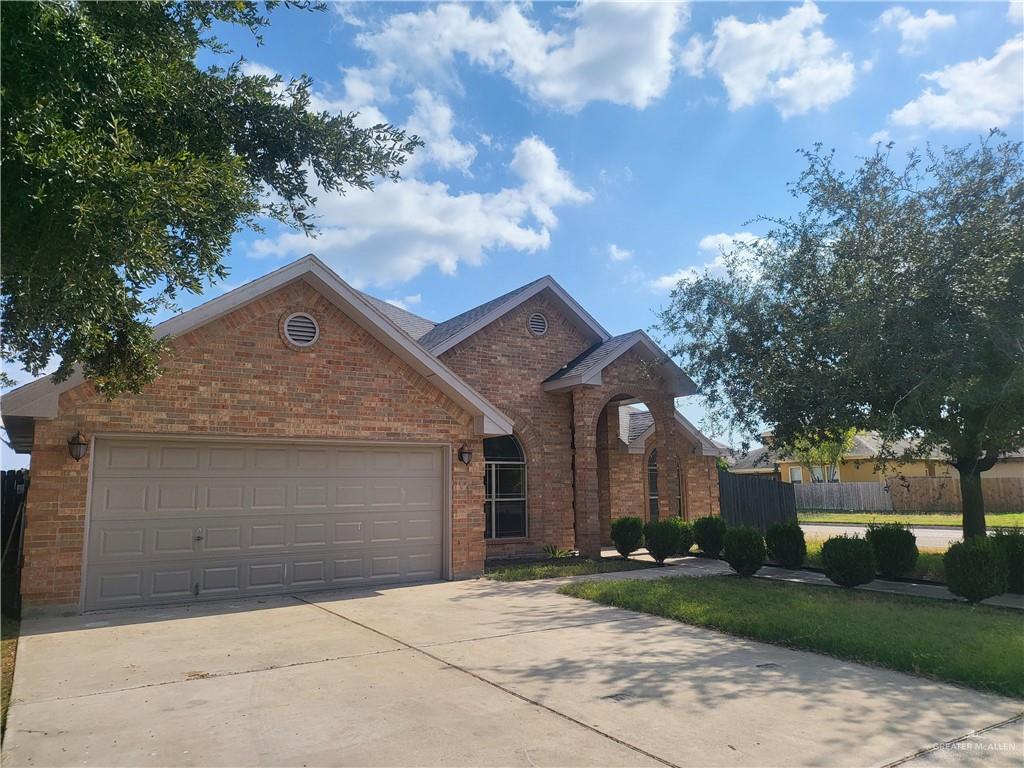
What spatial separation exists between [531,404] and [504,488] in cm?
219

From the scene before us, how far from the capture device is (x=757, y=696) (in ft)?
19.1

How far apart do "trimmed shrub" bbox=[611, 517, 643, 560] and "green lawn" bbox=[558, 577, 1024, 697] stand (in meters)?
3.82

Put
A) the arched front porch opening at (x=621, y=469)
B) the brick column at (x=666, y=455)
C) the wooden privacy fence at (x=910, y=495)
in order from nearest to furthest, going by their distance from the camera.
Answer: the brick column at (x=666, y=455)
the arched front porch opening at (x=621, y=469)
the wooden privacy fence at (x=910, y=495)

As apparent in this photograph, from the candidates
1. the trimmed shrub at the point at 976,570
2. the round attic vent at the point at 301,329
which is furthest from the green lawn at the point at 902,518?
the round attic vent at the point at 301,329

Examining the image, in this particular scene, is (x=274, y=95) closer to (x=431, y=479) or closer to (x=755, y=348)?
(x=431, y=479)

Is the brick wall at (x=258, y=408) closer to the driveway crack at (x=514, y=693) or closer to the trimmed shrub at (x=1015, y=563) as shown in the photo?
the driveway crack at (x=514, y=693)

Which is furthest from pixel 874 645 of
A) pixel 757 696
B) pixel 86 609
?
pixel 86 609

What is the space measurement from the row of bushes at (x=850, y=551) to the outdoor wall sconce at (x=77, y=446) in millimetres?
10943

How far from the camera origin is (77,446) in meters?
9.30

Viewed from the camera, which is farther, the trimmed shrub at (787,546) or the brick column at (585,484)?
the brick column at (585,484)

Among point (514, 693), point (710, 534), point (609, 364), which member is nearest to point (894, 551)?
point (710, 534)

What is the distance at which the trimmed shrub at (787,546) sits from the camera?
1386cm

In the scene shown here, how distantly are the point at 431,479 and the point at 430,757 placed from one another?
322 inches

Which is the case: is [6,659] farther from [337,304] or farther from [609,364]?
[609,364]
